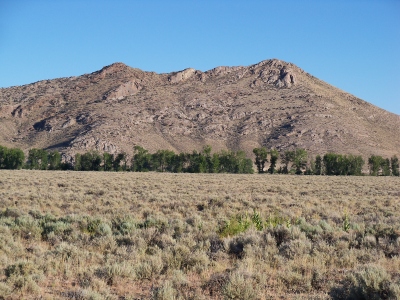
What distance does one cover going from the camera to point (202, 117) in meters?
159

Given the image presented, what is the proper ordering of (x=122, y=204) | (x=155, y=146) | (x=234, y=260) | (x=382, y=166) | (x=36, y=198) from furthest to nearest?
(x=155, y=146)
(x=382, y=166)
(x=36, y=198)
(x=122, y=204)
(x=234, y=260)

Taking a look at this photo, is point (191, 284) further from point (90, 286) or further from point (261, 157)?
point (261, 157)

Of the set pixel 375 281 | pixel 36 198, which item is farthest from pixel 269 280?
pixel 36 198

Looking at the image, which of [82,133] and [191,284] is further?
[82,133]

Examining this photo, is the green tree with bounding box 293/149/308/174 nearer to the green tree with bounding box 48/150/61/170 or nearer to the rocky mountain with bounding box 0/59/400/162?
the rocky mountain with bounding box 0/59/400/162

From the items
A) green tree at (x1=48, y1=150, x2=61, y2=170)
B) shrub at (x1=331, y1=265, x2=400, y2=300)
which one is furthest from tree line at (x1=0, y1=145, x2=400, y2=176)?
shrub at (x1=331, y1=265, x2=400, y2=300)

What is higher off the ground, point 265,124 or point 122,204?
point 265,124

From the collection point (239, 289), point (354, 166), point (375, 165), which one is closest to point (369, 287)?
point (239, 289)

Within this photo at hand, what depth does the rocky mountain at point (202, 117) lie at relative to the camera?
427 ft

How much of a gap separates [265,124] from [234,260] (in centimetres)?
14122

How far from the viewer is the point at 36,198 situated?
19.6 m

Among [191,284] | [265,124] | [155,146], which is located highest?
[265,124]

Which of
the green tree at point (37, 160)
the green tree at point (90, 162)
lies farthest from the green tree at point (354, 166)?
the green tree at point (37, 160)

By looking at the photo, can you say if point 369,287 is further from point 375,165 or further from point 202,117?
point 202,117
